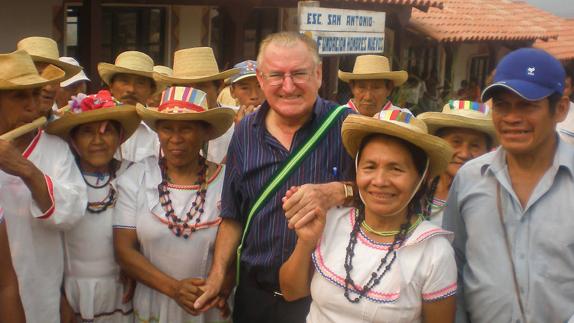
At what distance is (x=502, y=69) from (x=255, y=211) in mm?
1152

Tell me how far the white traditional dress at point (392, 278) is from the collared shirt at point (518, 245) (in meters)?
0.17

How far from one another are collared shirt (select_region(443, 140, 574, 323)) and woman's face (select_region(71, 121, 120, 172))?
1.62 metres

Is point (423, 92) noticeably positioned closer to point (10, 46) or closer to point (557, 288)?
point (10, 46)

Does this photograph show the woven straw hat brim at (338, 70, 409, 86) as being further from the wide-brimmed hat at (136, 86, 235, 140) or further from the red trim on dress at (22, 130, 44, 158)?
the red trim on dress at (22, 130, 44, 158)

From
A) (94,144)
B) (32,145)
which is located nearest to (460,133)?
(94,144)

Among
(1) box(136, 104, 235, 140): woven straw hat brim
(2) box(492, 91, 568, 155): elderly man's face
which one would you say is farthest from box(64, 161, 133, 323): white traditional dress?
(2) box(492, 91, 568, 155): elderly man's face

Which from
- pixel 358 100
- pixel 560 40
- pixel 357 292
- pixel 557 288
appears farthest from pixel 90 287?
pixel 560 40

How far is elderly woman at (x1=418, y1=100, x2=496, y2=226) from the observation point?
122 inches

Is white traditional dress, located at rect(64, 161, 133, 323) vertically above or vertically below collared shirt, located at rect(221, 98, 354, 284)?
below

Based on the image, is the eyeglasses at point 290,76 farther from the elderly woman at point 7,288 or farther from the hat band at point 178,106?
the elderly woman at point 7,288

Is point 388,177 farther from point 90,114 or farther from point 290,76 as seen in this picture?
point 90,114

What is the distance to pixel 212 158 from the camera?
3.86 meters

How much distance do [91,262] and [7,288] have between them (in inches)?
26.4

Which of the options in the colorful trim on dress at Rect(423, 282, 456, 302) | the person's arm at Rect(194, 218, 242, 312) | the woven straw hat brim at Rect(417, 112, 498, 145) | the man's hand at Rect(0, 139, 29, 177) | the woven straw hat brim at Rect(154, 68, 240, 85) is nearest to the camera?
the colorful trim on dress at Rect(423, 282, 456, 302)
